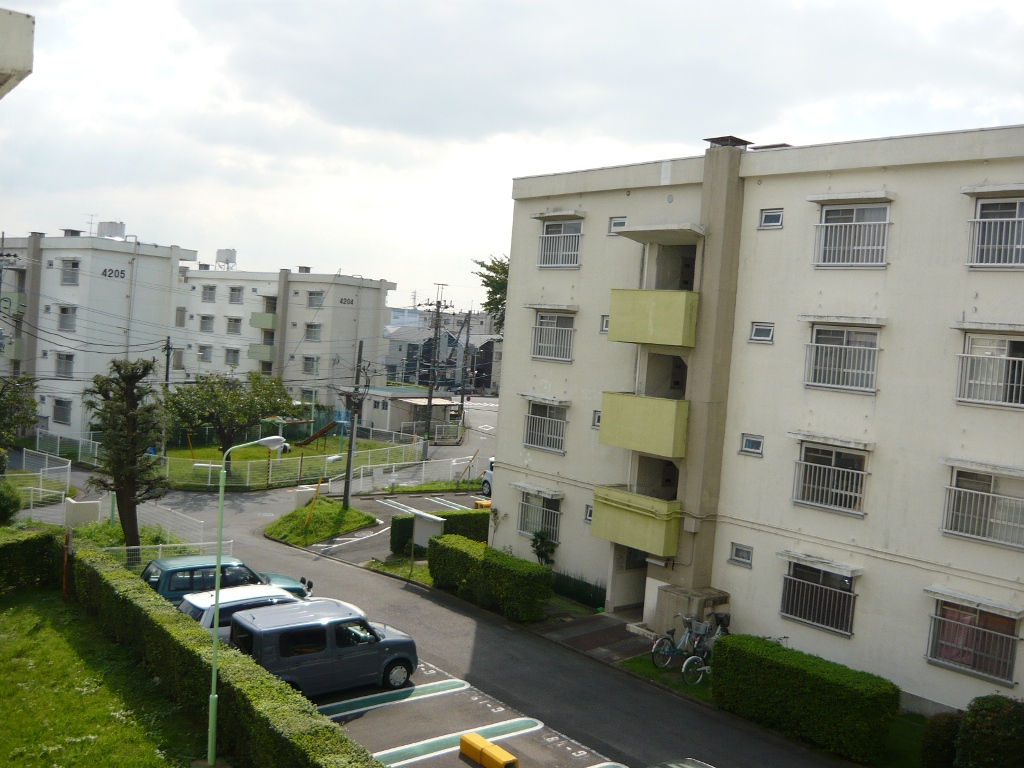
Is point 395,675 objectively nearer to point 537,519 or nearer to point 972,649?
point 537,519

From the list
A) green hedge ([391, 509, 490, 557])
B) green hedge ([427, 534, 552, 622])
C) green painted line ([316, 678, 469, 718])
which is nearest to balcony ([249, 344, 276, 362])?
green hedge ([391, 509, 490, 557])

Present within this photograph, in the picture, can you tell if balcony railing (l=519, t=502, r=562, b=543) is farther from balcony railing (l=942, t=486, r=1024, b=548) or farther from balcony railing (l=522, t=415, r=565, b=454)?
balcony railing (l=942, t=486, r=1024, b=548)

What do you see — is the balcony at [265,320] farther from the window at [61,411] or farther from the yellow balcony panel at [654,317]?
the yellow balcony panel at [654,317]

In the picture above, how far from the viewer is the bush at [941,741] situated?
15062mm

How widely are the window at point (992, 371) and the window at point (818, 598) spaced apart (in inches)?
185

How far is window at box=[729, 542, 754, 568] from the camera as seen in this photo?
68.4ft

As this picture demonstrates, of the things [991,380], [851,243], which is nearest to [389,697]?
[991,380]

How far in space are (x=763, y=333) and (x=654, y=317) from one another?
8.56 feet

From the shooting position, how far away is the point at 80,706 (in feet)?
50.1

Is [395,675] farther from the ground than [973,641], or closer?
closer

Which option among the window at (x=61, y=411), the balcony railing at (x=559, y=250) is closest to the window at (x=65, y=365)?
the window at (x=61, y=411)

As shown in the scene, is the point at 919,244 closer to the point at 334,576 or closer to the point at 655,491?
the point at 655,491

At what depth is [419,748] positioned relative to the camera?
49.1 feet

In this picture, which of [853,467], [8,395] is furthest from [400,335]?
[853,467]
